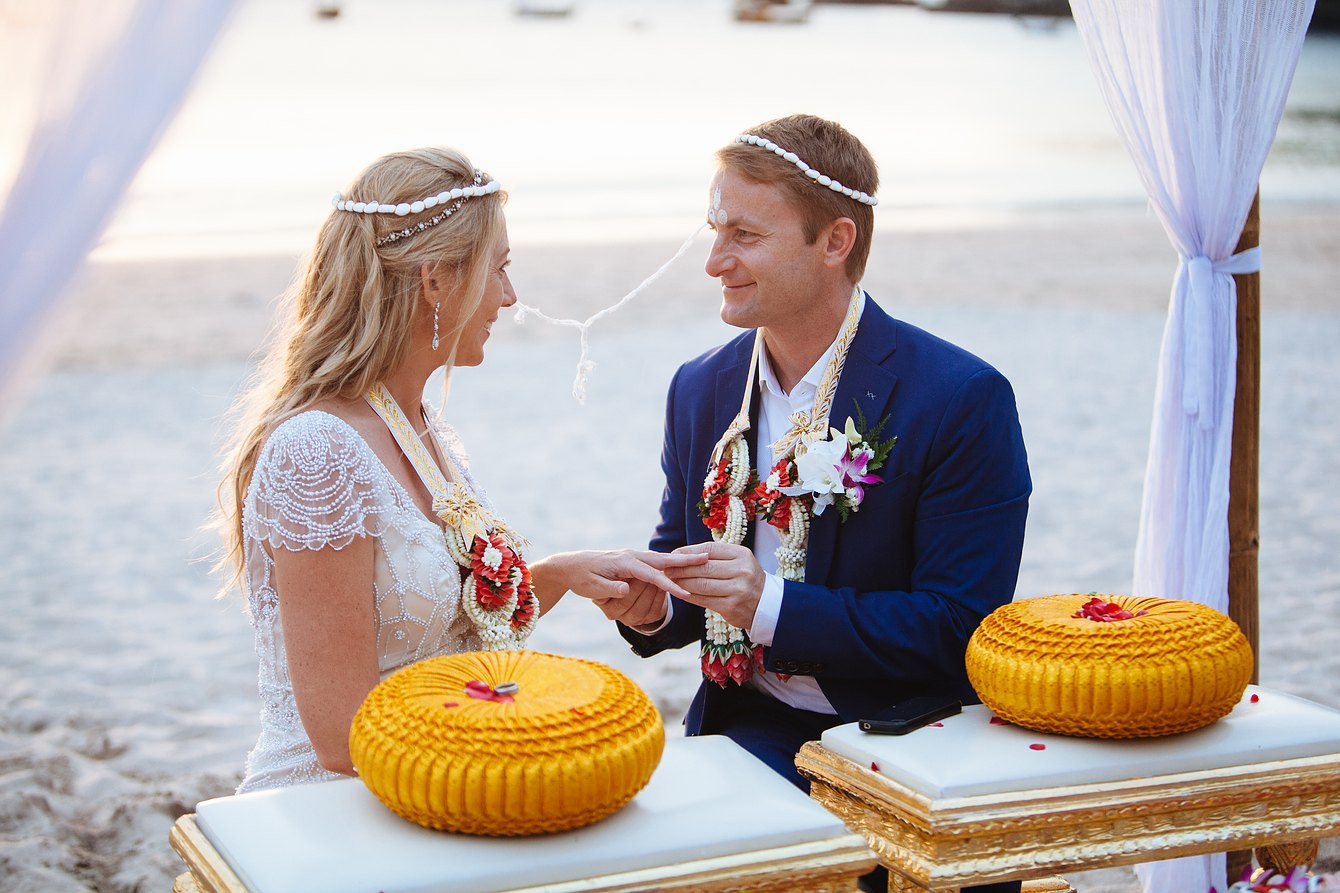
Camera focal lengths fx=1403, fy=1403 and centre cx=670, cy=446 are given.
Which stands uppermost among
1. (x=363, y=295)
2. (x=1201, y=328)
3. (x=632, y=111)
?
(x=363, y=295)

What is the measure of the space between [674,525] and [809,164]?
1.04 meters

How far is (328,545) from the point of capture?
9.21 ft

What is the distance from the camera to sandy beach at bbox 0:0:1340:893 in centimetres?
555

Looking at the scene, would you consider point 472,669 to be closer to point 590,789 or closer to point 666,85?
point 590,789

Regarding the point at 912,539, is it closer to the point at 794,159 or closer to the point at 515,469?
the point at 794,159

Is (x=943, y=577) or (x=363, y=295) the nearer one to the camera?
(x=363, y=295)

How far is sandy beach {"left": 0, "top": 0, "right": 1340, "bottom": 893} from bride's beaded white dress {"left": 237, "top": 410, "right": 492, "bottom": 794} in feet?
1.78

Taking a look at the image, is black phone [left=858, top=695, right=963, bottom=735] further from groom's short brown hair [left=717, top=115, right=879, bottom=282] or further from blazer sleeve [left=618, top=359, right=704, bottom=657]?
groom's short brown hair [left=717, top=115, right=879, bottom=282]

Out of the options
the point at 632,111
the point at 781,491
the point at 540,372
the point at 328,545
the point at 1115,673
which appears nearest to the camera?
the point at 1115,673

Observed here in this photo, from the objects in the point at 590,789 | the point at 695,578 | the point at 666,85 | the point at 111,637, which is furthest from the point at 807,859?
the point at 666,85

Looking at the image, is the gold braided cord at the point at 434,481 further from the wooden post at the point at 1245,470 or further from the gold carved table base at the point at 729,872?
the wooden post at the point at 1245,470

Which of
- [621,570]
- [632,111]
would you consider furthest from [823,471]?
[632,111]

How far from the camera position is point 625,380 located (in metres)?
12.8

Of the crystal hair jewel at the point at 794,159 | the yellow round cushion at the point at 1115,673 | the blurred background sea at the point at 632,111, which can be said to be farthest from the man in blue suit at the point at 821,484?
the blurred background sea at the point at 632,111
